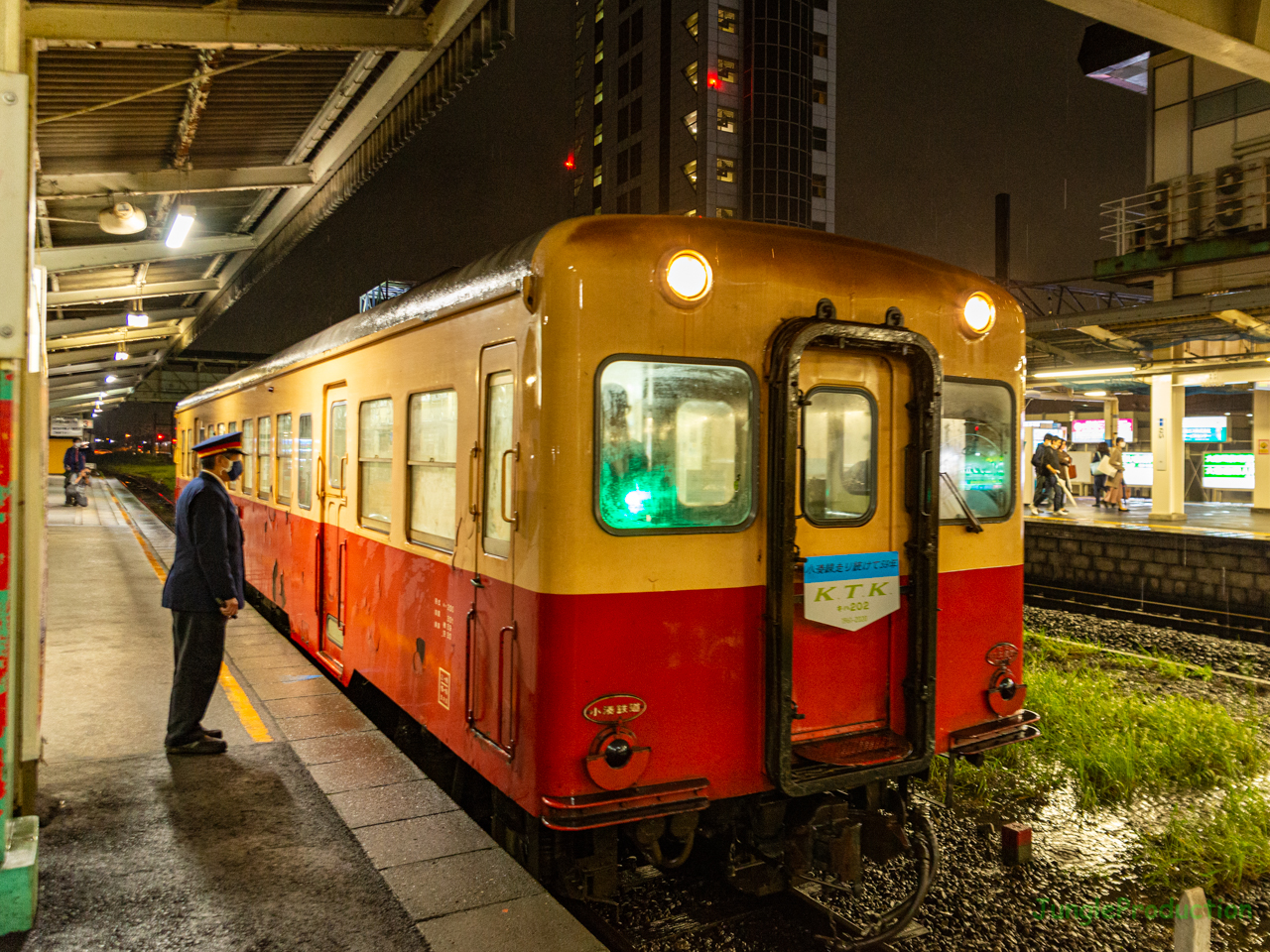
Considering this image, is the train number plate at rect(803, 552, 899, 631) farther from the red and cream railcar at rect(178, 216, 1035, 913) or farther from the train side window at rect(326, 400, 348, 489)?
the train side window at rect(326, 400, 348, 489)

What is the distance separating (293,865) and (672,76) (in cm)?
6373

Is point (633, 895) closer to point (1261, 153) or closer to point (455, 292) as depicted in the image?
point (455, 292)

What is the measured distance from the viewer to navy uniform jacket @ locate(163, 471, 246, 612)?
5395mm

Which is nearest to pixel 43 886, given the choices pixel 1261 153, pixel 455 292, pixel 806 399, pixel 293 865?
pixel 293 865

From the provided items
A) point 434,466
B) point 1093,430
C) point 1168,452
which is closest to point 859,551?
point 434,466

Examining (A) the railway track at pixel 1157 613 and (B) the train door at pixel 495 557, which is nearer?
(B) the train door at pixel 495 557

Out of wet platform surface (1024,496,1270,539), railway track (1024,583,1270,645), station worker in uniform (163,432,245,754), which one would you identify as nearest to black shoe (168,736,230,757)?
station worker in uniform (163,432,245,754)

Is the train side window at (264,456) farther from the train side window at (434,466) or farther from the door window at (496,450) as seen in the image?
the door window at (496,450)

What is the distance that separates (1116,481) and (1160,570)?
763 centimetres

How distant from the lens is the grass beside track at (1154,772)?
4836mm

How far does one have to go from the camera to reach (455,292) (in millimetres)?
4496

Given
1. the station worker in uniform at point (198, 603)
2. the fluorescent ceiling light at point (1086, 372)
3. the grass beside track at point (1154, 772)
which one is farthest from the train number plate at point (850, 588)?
the fluorescent ceiling light at point (1086, 372)

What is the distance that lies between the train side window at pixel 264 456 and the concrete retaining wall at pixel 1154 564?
13.2 m

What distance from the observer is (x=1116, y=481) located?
21.6 meters
